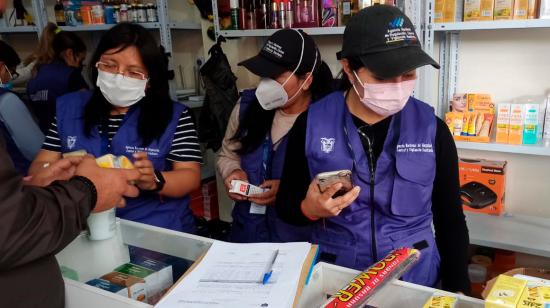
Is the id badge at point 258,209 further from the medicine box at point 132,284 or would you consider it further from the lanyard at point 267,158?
the medicine box at point 132,284

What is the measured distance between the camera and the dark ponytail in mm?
1939

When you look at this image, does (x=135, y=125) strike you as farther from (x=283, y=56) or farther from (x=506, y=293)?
(x=506, y=293)

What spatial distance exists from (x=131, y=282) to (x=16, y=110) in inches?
46.7

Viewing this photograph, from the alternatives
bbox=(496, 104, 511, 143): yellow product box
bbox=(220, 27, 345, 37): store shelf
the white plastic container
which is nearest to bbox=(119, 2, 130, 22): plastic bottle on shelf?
bbox=(220, 27, 345, 37): store shelf

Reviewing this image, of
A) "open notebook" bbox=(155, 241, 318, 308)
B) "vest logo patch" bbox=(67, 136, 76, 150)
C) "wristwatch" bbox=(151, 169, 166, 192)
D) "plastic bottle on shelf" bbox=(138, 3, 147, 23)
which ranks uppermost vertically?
"plastic bottle on shelf" bbox=(138, 3, 147, 23)

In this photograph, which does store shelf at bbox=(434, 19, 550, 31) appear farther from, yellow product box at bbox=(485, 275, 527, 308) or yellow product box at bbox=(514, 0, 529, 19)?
yellow product box at bbox=(485, 275, 527, 308)

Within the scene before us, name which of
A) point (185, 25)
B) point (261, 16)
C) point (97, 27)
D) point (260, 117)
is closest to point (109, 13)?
point (97, 27)

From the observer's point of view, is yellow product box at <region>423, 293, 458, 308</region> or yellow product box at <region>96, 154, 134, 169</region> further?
yellow product box at <region>96, 154, 134, 169</region>

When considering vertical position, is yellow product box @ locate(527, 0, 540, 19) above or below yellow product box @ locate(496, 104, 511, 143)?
above

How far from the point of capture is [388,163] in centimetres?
129

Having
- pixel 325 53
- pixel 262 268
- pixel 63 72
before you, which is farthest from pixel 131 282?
pixel 63 72

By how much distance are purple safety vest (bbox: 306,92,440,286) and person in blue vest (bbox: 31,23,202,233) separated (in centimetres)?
63

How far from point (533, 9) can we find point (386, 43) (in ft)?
3.72

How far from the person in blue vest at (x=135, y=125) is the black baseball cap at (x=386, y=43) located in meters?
0.80
